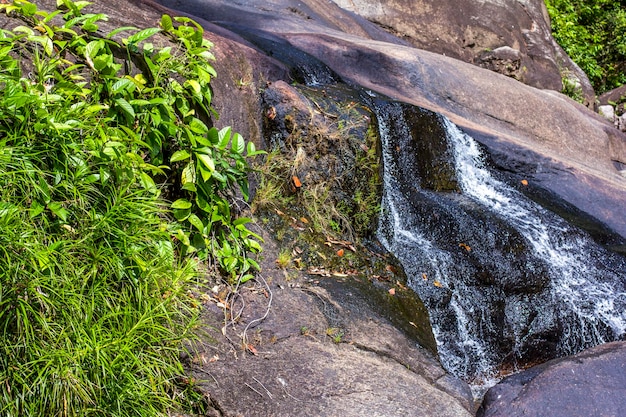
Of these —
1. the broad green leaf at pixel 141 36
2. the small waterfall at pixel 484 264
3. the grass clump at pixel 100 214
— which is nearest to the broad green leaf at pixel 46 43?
the grass clump at pixel 100 214

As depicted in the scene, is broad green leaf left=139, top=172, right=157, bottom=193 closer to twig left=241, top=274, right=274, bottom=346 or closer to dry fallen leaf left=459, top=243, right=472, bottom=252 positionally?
twig left=241, top=274, right=274, bottom=346

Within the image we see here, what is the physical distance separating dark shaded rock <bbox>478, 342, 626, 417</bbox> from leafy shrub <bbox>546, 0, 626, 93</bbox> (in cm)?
1655

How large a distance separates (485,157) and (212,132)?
17.4ft

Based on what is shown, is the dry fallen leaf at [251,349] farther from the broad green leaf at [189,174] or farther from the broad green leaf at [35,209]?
the broad green leaf at [35,209]

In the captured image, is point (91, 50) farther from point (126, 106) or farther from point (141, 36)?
point (126, 106)

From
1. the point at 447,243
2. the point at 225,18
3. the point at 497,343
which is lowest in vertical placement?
the point at 497,343

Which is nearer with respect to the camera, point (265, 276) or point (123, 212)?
point (123, 212)

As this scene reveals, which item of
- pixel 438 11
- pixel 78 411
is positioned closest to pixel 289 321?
pixel 78 411

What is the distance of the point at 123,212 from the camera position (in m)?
3.41

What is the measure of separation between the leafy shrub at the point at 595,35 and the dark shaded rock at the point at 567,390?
54.3ft

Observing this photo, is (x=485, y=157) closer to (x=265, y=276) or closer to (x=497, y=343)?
(x=497, y=343)

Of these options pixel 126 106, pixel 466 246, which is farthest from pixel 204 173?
pixel 466 246

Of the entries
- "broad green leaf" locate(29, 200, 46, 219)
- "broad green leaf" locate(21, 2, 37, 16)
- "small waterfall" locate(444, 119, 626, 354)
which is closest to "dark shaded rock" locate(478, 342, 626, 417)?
"small waterfall" locate(444, 119, 626, 354)

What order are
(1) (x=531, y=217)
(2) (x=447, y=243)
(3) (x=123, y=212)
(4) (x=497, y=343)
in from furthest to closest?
(1) (x=531, y=217) → (2) (x=447, y=243) → (4) (x=497, y=343) → (3) (x=123, y=212)
